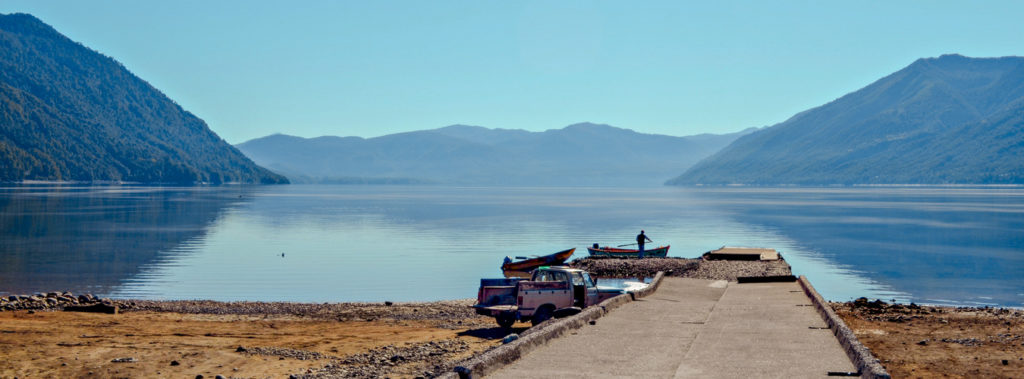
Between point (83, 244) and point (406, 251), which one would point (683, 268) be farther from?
point (83, 244)

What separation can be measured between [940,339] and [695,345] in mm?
9361

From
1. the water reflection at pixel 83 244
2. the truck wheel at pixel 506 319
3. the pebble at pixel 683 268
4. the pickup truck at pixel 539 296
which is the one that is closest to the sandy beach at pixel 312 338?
the truck wheel at pixel 506 319

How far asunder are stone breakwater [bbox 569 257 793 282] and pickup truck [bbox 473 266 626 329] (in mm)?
14499

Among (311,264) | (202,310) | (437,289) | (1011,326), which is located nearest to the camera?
(1011,326)

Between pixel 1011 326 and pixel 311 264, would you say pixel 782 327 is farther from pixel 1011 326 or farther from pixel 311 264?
pixel 311 264

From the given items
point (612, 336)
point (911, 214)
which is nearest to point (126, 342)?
point (612, 336)

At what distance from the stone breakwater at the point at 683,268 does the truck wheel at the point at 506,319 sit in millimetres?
15618

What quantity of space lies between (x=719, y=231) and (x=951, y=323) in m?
65.0

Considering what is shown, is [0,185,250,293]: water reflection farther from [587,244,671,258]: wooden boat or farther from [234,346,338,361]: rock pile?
[587,244,671,258]: wooden boat

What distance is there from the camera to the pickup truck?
25.5 metres

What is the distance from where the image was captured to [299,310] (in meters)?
33.0

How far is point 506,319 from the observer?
26.1 meters

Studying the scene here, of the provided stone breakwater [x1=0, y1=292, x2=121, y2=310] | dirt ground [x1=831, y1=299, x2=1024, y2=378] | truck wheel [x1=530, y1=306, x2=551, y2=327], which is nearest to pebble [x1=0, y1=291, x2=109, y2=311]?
stone breakwater [x1=0, y1=292, x2=121, y2=310]

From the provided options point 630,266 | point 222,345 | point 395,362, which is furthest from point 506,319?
point 630,266
